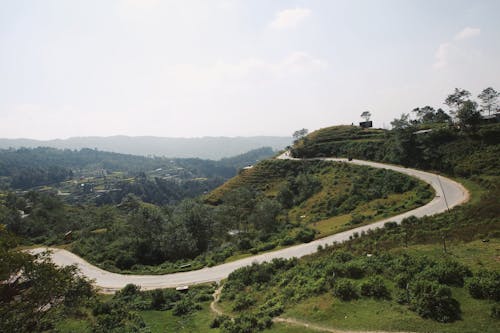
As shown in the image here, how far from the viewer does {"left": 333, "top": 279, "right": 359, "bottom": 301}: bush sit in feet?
53.3

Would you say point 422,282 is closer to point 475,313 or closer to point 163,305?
point 475,313

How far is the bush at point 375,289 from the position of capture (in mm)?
15750

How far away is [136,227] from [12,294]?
3588 cm

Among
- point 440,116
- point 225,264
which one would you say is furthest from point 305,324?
point 440,116

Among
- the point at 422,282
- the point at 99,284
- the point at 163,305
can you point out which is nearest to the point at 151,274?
the point at 99,284

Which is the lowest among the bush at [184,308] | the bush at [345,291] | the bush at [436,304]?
the bush at [184,308]

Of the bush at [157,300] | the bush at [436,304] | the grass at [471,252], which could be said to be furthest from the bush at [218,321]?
the grass at [471,252]

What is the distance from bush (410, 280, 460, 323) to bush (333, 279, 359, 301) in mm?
3092

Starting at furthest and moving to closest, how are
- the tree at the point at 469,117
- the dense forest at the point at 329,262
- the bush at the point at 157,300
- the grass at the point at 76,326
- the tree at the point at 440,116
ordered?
the tree at the point at 440,116 < the tree at the point at 469,117 < the bush at the point at 157,300 < the grass at the point at 76,326 < the dense forest at the point at 329,262

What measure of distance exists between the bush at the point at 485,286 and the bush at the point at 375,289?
3.83 meters

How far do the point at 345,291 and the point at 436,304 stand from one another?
4540mm

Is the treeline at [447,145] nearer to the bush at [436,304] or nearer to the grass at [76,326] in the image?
the bush at [436,304]

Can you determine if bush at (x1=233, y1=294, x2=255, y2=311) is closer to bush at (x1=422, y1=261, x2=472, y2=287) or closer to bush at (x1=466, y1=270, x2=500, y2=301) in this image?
bush at (x1=422, y1=261, x2=472, y2=287)

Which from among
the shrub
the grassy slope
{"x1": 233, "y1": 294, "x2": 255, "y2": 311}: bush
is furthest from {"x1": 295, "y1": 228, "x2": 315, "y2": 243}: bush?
the shrub
